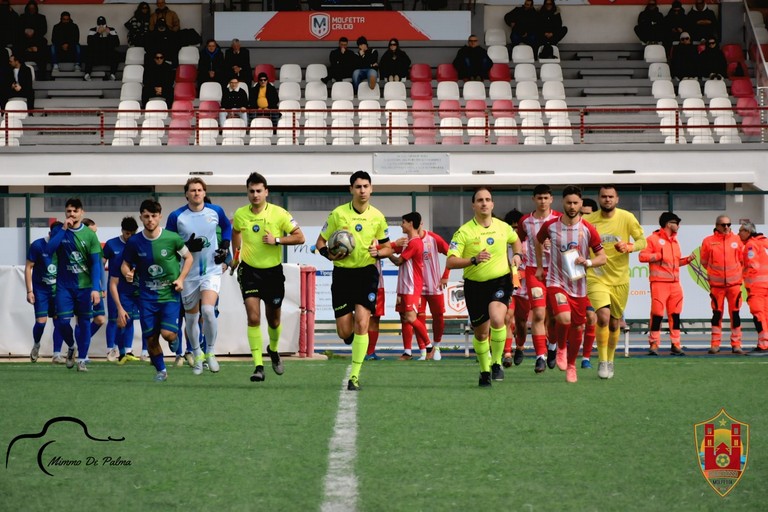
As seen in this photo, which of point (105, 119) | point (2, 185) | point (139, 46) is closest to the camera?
point (2, 185)

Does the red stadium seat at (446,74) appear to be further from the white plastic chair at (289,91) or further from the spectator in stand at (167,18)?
the spectator in stand at (167,18)

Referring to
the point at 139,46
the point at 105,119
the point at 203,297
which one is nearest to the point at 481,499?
the point at 203,297

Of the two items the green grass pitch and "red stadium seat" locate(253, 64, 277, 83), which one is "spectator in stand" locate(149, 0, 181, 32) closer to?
"red stadium seat" locate(253, 64, 277, 83)

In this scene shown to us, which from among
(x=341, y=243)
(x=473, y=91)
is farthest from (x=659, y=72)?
(x=341, y=243)

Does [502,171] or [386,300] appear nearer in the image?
[386,300]

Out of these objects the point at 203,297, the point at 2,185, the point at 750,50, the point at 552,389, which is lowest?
the point at 552,389

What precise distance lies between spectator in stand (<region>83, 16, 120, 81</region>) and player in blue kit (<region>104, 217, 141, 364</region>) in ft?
52.9

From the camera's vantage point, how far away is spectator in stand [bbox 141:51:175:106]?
28594mm

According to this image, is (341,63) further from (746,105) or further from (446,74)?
(746,105)

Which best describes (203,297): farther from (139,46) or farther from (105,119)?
(139,46)

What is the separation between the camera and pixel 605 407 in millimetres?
8789

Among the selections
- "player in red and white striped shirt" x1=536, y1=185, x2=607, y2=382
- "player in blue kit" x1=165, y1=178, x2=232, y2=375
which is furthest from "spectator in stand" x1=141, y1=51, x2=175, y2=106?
"player in red and white striped shirt" x1=536, y1=185, x2=607, y2=382

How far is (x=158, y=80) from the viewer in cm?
2862

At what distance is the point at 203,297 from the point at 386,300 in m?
6.45
